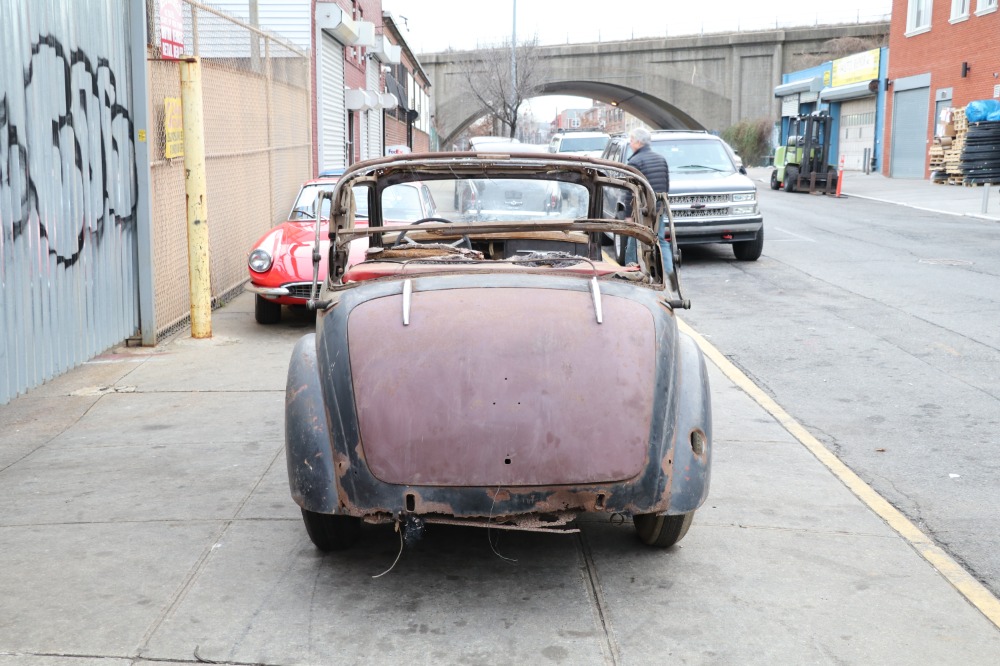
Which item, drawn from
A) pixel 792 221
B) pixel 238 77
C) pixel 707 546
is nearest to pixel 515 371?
pixel 707 546

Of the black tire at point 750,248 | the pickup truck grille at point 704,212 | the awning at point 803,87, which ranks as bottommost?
the black tire at point 750,248

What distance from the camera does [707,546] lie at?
4621 millimetres

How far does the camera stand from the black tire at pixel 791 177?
33.0 meters

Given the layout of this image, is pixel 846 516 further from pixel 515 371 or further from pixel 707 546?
pixel 515 371

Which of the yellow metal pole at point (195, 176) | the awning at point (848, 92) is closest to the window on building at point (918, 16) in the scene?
the awning at point (848, 92)

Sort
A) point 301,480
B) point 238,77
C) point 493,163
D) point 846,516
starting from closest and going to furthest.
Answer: point 301,480 → point 846,516 → point 493,163 → point 238,77

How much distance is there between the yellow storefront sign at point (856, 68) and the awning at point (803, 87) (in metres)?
0.67

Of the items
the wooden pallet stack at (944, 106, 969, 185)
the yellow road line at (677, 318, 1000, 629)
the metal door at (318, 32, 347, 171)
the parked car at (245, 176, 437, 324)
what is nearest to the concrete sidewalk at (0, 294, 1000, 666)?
the yellow road line at (677, 318, 1000, 629)

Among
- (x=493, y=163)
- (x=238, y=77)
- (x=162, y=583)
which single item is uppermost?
Result: (x=238, y=77)

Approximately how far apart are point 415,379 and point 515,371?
37 cm

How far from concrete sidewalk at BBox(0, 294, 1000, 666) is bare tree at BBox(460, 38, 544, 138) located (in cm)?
5163

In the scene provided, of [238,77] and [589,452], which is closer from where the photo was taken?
[589,452]

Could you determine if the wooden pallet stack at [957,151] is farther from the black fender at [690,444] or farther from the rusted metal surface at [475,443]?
the rusted metal surface at [475,443]

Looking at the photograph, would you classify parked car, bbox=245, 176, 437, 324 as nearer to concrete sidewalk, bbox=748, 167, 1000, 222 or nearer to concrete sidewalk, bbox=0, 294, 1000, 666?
concrete sidewalk, bbox=0, 294, 1000, 666
